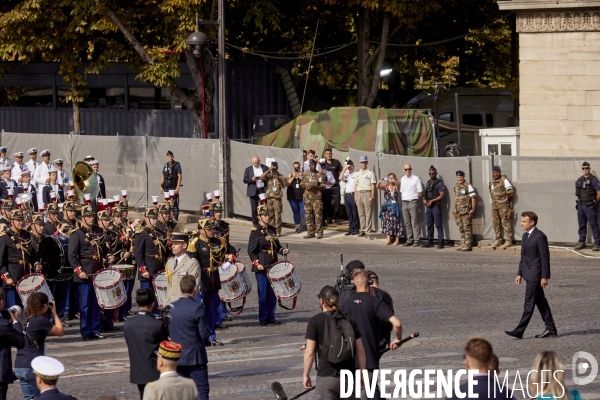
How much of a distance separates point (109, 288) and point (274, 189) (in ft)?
38.9

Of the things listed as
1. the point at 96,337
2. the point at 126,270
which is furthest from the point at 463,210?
the point at 96,337

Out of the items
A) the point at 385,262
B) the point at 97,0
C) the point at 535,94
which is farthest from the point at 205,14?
the point at 385,262

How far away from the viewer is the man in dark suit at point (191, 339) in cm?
1202

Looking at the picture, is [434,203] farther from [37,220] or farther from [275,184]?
[37,220]

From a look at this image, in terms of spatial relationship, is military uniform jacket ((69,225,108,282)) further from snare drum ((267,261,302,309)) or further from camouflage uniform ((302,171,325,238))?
camouflage uniform ((302,171,325,238))

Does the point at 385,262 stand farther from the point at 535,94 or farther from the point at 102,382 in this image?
the point at 102,382

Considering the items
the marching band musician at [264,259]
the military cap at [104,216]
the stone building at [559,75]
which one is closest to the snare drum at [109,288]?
the military cap at [104,216]

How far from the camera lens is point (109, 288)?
17.4 meters

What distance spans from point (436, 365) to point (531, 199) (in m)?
12.9

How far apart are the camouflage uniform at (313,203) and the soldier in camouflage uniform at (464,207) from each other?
349 centimetres

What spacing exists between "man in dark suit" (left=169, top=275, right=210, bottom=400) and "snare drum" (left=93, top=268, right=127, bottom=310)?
526 centimetres

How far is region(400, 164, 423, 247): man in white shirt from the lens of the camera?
89.8ft

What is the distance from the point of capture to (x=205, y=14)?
34.6 m

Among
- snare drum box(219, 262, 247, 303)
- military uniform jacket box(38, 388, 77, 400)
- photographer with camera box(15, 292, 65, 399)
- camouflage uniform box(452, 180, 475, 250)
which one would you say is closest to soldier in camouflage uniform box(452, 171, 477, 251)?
camouflage uniform box(452, 180, 475, 250)
